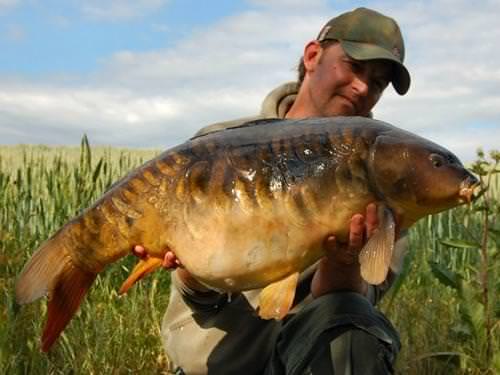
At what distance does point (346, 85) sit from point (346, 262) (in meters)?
1.03

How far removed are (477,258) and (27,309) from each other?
2.20 m

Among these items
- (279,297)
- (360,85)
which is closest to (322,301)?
(279,297)

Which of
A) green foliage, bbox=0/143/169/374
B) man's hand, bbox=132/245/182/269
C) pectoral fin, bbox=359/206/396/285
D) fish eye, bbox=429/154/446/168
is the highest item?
fish eye, bbox=429/154/446/168

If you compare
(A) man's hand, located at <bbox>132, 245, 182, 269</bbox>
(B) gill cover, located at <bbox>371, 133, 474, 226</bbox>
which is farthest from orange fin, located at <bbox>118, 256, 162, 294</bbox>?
(B) gill cover, located at <bbox>371, 133, 474, 226</bbox>

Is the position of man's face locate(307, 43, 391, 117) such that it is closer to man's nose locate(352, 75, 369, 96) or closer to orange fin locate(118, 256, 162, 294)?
man's nose locate(352, 75, 369, 96)

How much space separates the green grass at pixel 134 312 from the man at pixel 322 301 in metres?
0.39

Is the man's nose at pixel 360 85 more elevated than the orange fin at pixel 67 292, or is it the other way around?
the man's nose at pixel 360 85

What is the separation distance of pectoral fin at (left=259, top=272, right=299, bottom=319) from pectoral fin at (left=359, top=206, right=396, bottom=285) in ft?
0.55

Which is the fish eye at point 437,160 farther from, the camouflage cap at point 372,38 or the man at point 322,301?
the camouflage cap at point 372,38

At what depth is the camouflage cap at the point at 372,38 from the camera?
2912 mm

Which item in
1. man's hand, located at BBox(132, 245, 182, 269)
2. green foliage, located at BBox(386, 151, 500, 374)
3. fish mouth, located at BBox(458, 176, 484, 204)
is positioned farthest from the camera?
green foliage, located at BBox(386, 151, 500, 374)

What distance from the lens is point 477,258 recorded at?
13.4 feet

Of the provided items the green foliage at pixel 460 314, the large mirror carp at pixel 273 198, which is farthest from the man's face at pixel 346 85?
the large mirror carp at pixel 273 198

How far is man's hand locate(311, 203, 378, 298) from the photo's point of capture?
184cm
